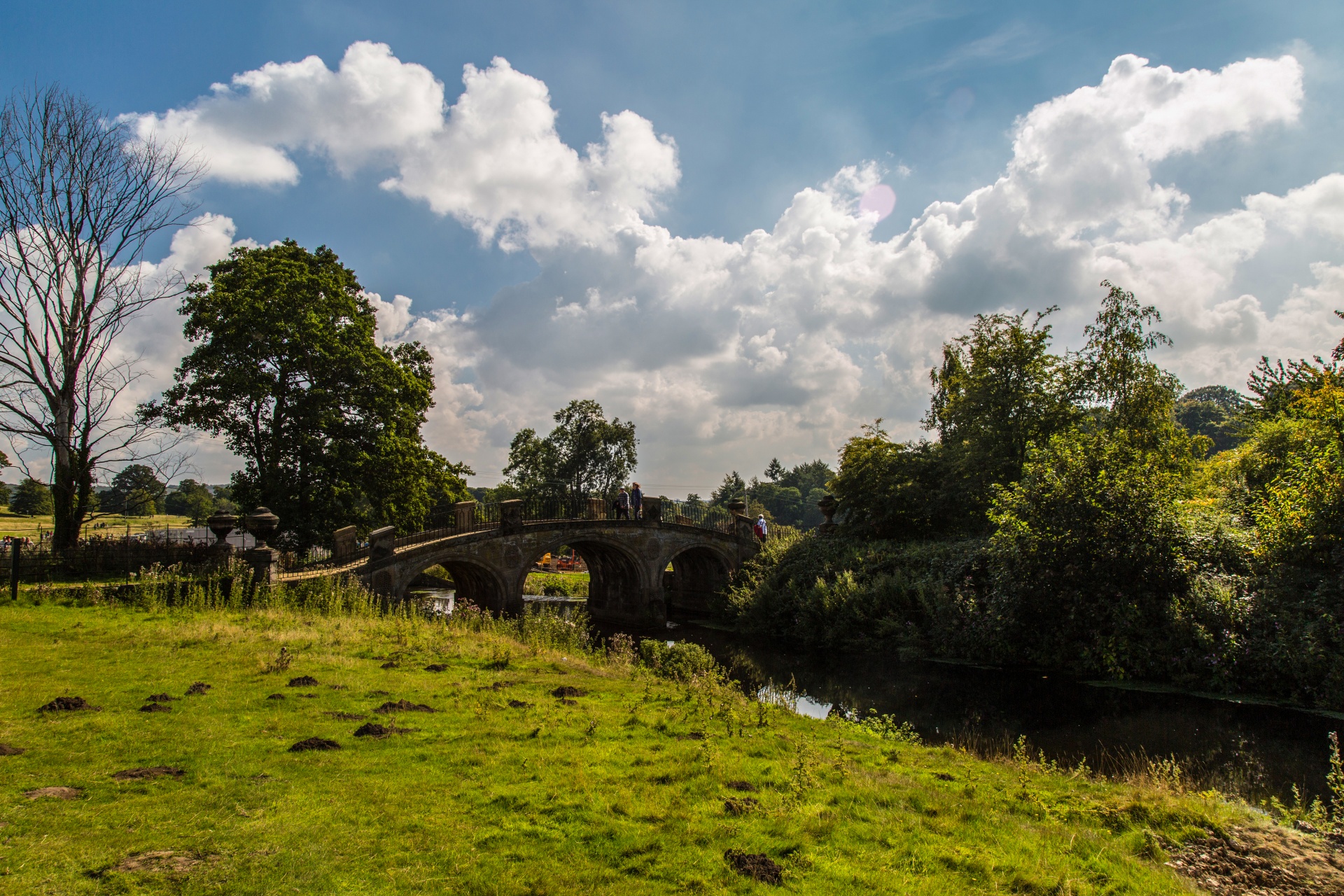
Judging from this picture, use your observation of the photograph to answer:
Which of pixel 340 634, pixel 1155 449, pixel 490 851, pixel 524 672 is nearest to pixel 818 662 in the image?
pixel 524 672

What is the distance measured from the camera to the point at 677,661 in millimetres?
14516

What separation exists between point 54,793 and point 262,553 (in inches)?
456

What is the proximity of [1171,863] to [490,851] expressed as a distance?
202 inches

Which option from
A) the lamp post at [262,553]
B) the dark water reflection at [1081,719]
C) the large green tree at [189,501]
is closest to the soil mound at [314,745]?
the dark water reflection at [1081,719]

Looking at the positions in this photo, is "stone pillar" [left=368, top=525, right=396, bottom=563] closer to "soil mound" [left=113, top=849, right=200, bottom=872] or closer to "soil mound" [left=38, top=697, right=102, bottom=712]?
"soil mound" [left=38, top=697, right=102, bottom=712]

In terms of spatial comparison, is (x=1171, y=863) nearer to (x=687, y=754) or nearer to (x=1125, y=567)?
(x=687, y=754)

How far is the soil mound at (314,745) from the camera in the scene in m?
6.08

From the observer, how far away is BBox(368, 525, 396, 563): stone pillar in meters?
19.2

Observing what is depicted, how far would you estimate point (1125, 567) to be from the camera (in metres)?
16.2

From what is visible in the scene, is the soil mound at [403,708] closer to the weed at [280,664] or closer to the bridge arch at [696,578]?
the weed at [280,664]

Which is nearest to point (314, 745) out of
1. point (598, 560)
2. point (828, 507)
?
point (828, 507)

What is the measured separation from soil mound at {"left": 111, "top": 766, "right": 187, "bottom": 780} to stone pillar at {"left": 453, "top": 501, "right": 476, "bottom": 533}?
17844mm

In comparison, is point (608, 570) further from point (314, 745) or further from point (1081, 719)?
point (314, 745)

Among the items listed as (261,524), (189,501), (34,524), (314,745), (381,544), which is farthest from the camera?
Answer: (189,501)
